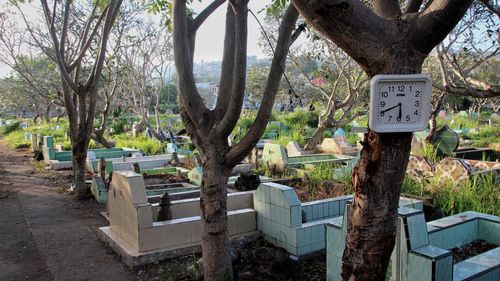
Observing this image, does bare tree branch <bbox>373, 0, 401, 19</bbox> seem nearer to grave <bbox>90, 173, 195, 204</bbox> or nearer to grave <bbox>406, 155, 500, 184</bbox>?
grave <bbox>406, 155, 500, 184</bbox>

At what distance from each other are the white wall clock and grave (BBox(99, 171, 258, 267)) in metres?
4.06

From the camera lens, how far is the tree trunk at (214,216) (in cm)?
416

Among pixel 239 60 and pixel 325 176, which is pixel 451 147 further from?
pixel 239 60

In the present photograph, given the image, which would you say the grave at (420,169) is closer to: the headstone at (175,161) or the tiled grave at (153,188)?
the tiled grave at (153,188)

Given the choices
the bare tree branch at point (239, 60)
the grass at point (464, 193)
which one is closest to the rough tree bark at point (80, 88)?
the bare tree branch at point (239, 60)

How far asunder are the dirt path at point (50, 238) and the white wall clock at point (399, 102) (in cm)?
400

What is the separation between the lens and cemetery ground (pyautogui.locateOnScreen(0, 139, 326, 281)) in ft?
15.6

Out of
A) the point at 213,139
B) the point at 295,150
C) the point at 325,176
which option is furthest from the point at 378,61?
the point at 295,150

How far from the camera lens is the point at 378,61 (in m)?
1.99

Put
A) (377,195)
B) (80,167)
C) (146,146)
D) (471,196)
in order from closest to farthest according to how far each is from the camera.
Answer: (377,195), (471,196), (80,167), (146,146)

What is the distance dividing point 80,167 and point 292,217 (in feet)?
19.2

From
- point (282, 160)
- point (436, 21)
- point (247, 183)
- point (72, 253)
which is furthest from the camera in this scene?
point (282, 160)

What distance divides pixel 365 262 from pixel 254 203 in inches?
161

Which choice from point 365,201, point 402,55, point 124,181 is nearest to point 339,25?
point 402,55
